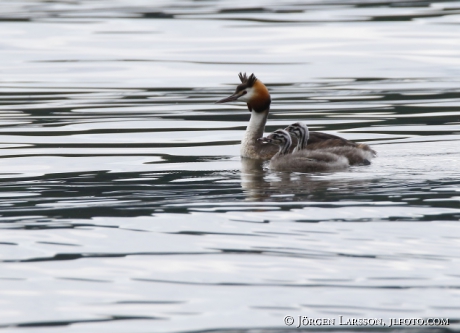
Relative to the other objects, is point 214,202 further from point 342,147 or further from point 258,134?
point 258,134

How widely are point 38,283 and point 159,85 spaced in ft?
51.0

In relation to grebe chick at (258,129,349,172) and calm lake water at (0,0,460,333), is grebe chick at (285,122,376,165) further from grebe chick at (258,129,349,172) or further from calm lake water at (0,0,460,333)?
calm lake water at (0,0,460,333)

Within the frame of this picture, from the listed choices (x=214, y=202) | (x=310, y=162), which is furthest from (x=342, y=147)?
(x=214, y=202)

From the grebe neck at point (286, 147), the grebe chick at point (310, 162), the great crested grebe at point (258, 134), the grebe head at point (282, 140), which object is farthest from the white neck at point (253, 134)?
the grebe chick at point (310, 162)

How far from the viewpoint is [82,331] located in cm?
705

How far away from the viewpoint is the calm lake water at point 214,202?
24.6ft

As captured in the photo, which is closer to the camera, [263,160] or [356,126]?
[263,160]

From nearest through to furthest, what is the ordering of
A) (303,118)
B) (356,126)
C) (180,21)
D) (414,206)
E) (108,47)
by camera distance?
(414,206), (356,126), (303,118), (108,47), (180,21)

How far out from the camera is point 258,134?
1471 centimetres

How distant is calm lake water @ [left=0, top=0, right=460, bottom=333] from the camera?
7.49 m

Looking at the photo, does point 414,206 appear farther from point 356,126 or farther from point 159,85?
point 159,85

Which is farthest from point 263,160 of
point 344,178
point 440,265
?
point 440,265

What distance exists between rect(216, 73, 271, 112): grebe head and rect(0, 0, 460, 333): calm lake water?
68 cm

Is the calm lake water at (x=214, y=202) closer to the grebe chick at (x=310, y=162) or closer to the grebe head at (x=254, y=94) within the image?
the grebe chick at (x=310, y=162)
